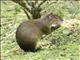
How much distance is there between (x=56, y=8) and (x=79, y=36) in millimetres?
2155

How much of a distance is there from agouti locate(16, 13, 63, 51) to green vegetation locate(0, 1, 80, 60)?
0.52 feet

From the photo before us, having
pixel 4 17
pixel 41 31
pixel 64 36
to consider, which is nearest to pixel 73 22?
pixel 64 36

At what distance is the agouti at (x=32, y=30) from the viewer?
19.0 feet

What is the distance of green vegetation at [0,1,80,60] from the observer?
5.62 meters

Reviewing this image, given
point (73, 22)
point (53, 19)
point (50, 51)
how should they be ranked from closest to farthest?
point (50, 51) → point (53, 19) → point (73, 22)

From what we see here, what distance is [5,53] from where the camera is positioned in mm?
6297

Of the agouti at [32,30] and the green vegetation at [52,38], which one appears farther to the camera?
the agouti at [32,30]

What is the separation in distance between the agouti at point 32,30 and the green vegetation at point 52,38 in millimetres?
159

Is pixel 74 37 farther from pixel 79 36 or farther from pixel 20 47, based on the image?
pixel 20 47

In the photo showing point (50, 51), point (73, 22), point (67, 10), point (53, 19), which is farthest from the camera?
point (67, 10)

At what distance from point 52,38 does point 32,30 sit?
0.80m

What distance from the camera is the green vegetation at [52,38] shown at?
5.62 meters

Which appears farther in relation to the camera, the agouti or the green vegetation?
the agouti

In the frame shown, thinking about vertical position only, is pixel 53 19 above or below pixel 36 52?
above
